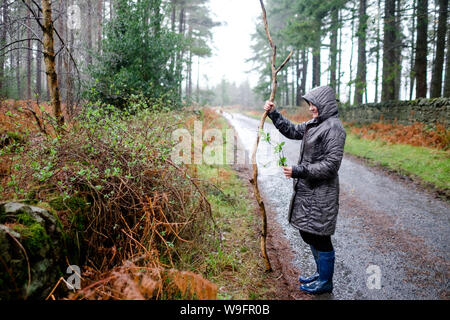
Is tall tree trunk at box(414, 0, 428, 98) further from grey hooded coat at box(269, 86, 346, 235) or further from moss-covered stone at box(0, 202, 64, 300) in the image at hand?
moss-covered stone at box(0, 202, 64, 300)

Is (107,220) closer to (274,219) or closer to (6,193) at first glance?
(6,193)

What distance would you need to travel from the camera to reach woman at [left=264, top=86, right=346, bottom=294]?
9.55 ft

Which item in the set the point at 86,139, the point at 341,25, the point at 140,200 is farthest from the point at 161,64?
the point at 341,25

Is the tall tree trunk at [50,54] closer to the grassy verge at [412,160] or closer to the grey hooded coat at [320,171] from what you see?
the grey hooded coat at [320,171]

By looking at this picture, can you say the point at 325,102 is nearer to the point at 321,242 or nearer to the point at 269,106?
the point at 269,106

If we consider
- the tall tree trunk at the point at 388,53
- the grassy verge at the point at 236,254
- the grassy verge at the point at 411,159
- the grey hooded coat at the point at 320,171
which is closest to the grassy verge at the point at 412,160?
the grassy verge at the point at 411,159

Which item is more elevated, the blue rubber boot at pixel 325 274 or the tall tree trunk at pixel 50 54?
the tall tree trunk at pixel 50 54

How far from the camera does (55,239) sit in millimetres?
2523

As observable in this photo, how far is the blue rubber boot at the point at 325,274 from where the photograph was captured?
3041 millimetres

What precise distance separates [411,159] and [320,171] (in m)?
7.50

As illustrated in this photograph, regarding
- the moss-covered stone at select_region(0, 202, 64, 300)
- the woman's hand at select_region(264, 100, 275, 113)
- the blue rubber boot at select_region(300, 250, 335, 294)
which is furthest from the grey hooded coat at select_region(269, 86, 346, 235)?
the moss-covered stone at select_region(0, 202, 64, 300)

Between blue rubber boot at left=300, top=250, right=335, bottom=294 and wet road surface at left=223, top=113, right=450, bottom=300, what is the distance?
93 mm

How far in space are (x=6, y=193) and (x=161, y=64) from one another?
8.67 metres

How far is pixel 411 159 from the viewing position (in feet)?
27.8
